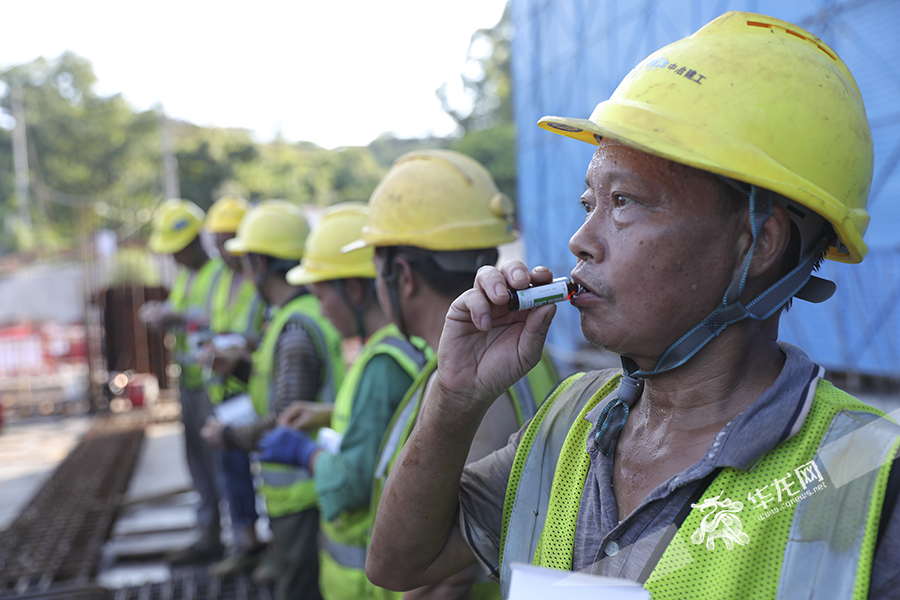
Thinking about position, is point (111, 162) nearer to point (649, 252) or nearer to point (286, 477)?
point (286, 477)

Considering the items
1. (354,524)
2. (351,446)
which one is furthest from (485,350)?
(354,524)

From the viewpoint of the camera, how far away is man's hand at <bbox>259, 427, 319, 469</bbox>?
3.06 m

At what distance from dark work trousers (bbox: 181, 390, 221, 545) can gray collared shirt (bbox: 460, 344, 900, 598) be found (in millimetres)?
5621

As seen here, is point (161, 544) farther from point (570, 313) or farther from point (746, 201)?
point (570, 313)

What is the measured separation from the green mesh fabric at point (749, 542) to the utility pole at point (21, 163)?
43.5 m

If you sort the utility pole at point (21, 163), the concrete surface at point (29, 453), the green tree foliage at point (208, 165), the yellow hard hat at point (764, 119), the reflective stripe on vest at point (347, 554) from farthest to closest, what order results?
the utility pole at point (21, 163) < the green tree foliage at point (208, 165) < the concrete surface at point (29, 453) < the reflective stripe on vest at point (347, 554) < the yellow hard hat at point (764, 119)

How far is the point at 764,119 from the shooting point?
1104 millimetres

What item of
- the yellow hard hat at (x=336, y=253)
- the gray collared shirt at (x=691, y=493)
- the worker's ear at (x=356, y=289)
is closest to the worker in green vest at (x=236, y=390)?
the yellow hard hat at (x=336, y=253)

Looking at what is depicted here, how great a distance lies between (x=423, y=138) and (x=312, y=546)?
48.8m

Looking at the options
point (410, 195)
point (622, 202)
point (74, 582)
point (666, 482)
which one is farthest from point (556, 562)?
point (74, 582)

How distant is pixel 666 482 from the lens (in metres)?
1.13

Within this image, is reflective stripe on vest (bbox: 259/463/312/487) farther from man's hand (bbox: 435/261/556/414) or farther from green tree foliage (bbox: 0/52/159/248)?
green tree foliage (bbox: 0/52/159/248)

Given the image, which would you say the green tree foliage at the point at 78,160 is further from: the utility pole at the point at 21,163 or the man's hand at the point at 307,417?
the man's hand at the point at 307,417

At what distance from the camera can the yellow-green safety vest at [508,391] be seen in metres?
1.98
